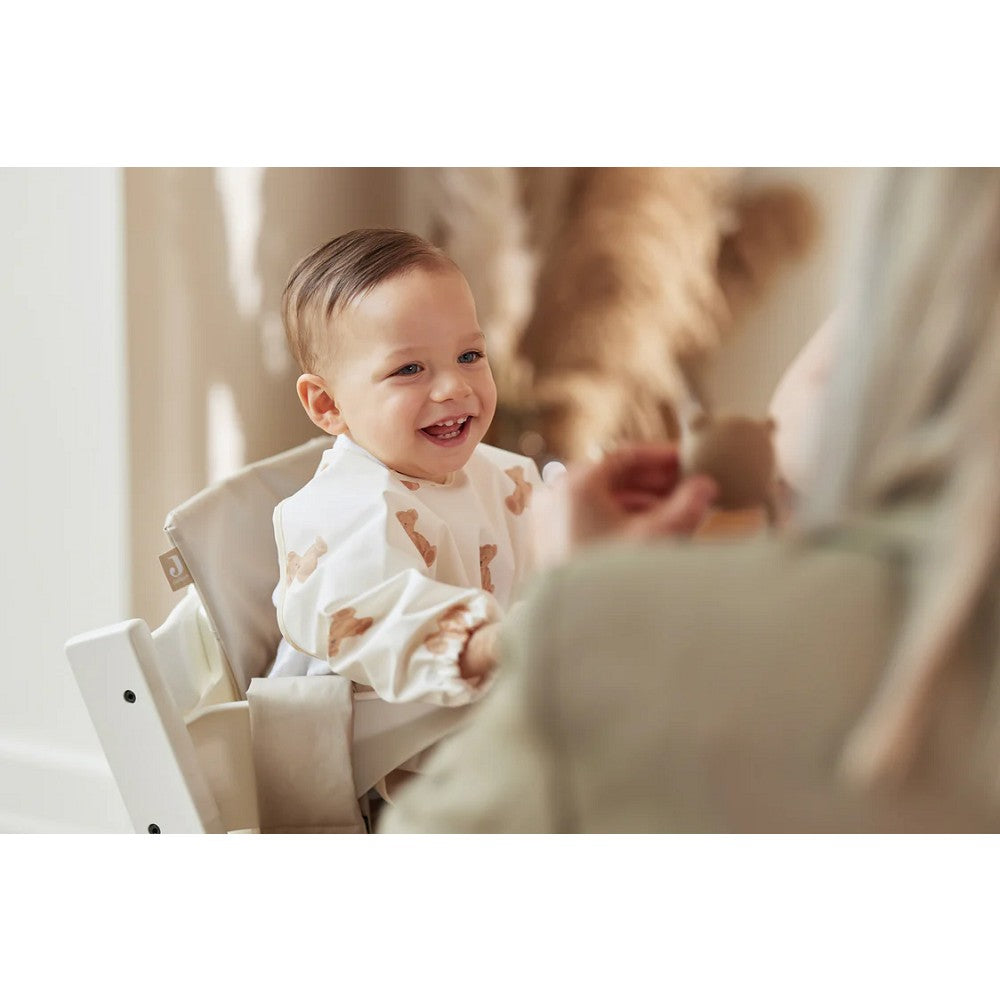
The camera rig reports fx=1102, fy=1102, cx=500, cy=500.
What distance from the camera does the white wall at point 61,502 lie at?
1.00 m

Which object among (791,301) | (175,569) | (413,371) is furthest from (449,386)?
(791,301)

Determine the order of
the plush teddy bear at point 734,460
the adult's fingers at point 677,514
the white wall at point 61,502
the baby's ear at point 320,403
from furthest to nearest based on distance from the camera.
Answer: the white wall at point 61,502 < the baby's ear at point 320,403 < the plush teddy bear at point 734,460 < the adult's fingers at point 677,514

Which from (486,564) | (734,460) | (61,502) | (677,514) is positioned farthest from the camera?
Result: (61,502)

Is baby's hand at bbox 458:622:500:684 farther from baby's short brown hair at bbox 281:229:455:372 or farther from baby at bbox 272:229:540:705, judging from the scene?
baby's short brown hair at bbox 281:229:455:372

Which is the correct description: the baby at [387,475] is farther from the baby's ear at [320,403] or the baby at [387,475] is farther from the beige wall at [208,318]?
the beige wall at [208,318]

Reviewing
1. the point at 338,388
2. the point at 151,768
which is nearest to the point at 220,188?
the point at 338,388

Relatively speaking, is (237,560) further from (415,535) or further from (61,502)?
(61,502)

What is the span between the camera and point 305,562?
2.55 feet

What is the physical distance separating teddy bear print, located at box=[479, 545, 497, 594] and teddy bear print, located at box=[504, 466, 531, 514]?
59 millimetres

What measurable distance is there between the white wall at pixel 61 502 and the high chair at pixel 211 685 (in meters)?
0.20

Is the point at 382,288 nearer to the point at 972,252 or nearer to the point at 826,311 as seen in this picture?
the point at 972,252

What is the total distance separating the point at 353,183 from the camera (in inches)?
38.6

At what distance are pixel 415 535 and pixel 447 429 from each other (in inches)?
3.2

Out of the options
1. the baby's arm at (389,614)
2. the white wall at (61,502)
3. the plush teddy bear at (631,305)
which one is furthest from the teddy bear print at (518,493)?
the white wall at (61,502)
